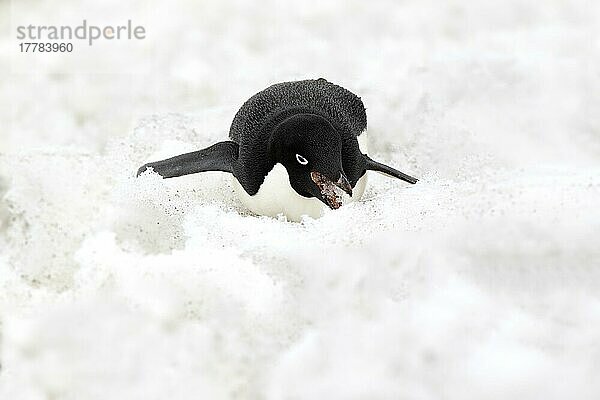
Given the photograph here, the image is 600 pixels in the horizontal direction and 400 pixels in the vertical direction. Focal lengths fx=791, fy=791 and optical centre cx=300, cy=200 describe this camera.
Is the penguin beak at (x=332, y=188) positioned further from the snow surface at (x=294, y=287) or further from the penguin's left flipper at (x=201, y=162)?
the penguin's left flipper at (x=201, y=162)

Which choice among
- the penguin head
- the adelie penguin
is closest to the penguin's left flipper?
the adelie penguin

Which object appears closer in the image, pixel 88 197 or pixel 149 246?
pixel 149 246

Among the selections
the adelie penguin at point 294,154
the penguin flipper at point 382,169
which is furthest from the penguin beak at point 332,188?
the penguin flipper at point 382,169

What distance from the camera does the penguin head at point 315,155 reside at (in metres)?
1.10

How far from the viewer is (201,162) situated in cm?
127

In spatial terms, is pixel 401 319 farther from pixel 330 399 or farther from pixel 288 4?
pixel 288 4

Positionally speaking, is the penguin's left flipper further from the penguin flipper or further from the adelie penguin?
the penguin flipper

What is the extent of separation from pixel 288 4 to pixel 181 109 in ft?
1.68

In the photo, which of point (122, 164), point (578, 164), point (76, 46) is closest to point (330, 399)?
point (122, 164)

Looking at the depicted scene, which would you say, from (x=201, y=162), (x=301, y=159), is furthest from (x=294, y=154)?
(x=201, y=162)

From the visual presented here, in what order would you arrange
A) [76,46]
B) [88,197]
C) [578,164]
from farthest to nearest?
[76,46]
[578,164]
[88,197]

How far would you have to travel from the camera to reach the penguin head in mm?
1104

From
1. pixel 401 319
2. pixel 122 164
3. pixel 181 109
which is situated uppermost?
pixel 401 319

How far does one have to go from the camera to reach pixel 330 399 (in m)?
0.76
